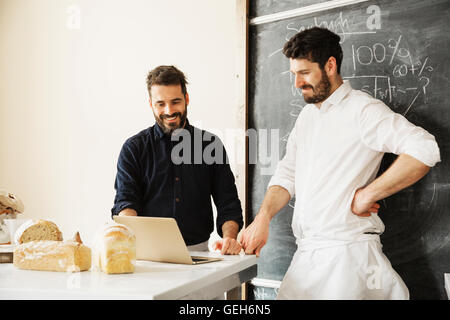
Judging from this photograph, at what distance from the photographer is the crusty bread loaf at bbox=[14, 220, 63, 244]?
1.53 m

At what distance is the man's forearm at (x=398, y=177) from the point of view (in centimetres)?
163

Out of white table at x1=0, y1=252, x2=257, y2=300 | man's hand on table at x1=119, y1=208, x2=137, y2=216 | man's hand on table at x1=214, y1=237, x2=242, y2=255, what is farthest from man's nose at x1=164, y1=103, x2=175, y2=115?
white table at x1=0, y1=252, x2=257, y2=300

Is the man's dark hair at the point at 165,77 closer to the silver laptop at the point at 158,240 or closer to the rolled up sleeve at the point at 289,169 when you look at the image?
the rolled up sleeve at the point at 289,169

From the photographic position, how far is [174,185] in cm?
207

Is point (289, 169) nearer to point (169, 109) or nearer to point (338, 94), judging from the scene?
point (338, 94)

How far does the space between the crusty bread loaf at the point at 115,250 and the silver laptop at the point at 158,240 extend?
0.30ft

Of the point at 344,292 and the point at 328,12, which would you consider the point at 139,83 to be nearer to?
the point at 328,12

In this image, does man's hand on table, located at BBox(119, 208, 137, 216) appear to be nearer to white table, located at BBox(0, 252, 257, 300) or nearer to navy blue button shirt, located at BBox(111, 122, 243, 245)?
navy blue button shirt, located at BBox(111, 122, 243, 245)

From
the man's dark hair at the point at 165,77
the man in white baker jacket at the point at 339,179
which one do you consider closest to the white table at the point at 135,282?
the man in white baker jacket at the point at 339,179

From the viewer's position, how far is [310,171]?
1.91m

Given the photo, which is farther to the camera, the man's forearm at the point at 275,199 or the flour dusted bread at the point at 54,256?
the man's forearm at the point at 275,199

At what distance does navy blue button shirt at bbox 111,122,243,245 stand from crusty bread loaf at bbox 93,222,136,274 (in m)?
0.69
